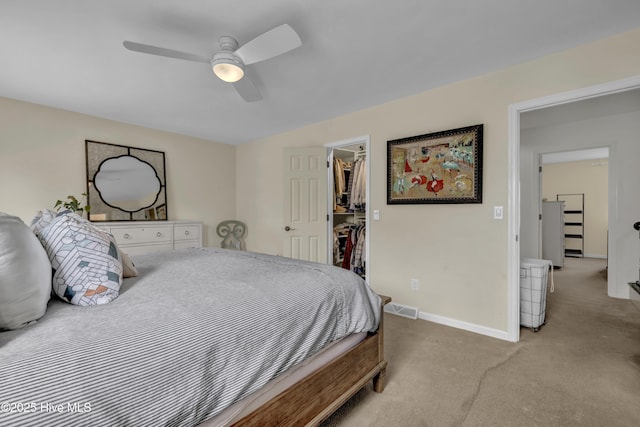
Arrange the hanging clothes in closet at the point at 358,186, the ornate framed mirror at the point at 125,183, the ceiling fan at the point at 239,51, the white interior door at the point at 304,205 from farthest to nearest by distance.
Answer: the hanging clothes in closet at the point at 358,186
the white interior door at the point at 304,205
the ornate framed mirror at the point at 125,183
the ceiling fan at the point at 239,51

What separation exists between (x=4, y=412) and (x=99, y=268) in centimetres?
62

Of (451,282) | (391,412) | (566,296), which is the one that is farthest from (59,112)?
(566,296)

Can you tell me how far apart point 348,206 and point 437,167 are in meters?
1.78

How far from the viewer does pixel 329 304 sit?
53.1 inches

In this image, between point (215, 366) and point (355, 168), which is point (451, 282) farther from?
point (215, 366)

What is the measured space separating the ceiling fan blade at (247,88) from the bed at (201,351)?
1.35m

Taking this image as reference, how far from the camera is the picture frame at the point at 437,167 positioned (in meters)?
2.55

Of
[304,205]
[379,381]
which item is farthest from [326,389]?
[304,205]

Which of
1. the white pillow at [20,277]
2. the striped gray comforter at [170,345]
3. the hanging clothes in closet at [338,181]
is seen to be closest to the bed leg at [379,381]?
the striped gray comforter at [170,345]

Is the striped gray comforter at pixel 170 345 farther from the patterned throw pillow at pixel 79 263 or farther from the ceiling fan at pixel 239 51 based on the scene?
the ceiling fan at pixel 239 51

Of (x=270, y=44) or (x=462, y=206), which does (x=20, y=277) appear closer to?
(x=270, y=44)

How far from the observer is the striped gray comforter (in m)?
0.64

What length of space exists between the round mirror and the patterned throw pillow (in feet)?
9.21

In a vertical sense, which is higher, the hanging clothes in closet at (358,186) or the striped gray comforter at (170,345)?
the hanging clothes in closet at (358,186)
